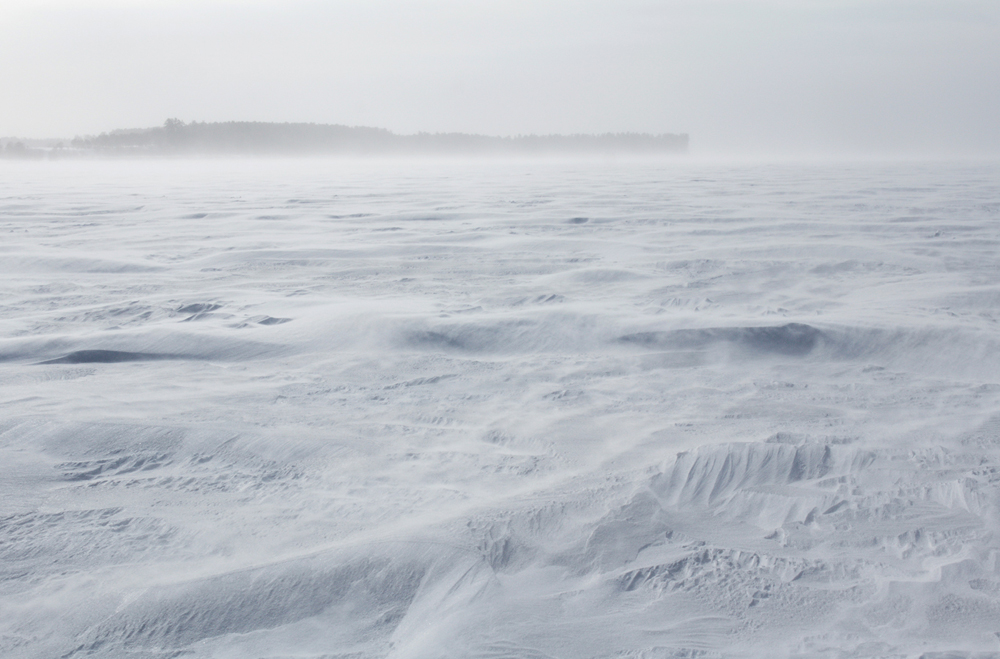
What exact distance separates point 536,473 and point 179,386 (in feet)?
3.14

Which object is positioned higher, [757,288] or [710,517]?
[757,288]

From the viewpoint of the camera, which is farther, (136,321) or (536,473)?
(136,321)

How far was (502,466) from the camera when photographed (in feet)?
3.92

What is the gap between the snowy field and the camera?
81cm

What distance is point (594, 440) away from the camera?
4.28ft

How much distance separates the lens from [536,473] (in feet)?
3.84

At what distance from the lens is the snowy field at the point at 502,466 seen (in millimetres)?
807

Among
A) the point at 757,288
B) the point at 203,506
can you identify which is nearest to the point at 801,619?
the point at 203,506

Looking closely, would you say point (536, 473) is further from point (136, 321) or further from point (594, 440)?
point (136, 321)

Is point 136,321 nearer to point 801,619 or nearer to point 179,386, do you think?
point 179,386

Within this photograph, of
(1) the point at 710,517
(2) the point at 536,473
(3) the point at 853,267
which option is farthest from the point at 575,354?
(3) the point at 853,267

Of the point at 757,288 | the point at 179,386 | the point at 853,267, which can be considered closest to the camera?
the point at 179,386

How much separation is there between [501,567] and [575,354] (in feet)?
3.20

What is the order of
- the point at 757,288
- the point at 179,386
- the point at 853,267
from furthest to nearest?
the point at 853,267
the point at 757,288
the point at 179,386
